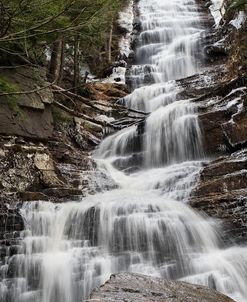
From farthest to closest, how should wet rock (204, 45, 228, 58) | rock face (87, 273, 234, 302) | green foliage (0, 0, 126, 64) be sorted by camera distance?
wet rock (204, 45, 228, 58) < green foliage (0, 0, 126, 64) < rock face (87, 273, 234, 302)

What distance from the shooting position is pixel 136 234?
744 centimetres

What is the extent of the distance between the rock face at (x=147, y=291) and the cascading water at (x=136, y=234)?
1.81 meters

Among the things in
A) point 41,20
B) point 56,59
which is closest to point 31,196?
point 41,20

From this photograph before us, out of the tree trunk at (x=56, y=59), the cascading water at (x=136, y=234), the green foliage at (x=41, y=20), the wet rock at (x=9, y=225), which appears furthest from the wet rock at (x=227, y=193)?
the tree trunk at (x=56, y=59)

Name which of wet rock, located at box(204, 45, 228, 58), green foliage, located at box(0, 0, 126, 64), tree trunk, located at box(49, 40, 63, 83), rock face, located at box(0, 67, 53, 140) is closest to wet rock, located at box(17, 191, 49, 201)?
rock face, located at box(0, 67, 53, 140)

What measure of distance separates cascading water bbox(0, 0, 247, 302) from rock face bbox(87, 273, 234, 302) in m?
1.81

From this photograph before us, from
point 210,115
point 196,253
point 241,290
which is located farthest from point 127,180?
point 241,290

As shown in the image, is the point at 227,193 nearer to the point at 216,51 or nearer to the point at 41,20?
the point at 41,20

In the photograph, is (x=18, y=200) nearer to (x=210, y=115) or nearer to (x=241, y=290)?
(x=241, y=290)

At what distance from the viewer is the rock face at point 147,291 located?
395cm

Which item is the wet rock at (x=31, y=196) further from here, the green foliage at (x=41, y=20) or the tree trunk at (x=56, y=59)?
the tree trunk at (x=56, y=59)

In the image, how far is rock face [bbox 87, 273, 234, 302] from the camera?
3945 mm

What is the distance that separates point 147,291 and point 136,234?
10.7ft

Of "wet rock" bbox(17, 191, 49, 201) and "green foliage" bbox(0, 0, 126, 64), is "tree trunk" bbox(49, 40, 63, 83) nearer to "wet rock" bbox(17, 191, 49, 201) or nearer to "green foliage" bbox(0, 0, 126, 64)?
"green foliage" bbox(0, 0, 126, 64)
